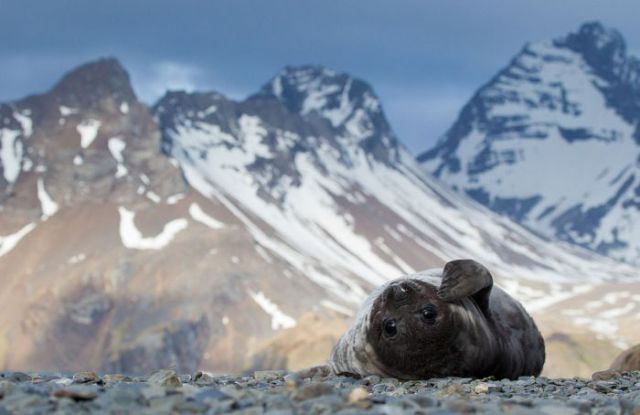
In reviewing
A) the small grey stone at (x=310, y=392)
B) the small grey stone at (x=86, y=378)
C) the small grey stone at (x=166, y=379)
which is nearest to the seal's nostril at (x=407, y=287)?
the small grey stone at (x=166, y=379)

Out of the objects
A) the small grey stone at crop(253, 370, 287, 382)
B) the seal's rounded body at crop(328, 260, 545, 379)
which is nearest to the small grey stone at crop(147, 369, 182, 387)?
the small grey stone at crop(253, 370, 287, 382)

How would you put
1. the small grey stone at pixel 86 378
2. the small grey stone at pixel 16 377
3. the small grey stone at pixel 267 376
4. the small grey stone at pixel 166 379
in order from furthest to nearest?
the small grey stone at pixel 267 376 → the small grey stone at pixel 16 377 → the small grey stone at pixel 86 378 → the small grey stone at pixel 166 379

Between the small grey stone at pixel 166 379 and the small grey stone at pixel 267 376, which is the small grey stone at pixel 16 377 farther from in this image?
the small grey stone at pixel 267 376

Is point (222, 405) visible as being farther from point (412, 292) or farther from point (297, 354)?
point (297, 354)

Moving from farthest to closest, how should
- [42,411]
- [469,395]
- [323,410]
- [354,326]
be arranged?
[354,326], [469,395], [323,410], [42,411]

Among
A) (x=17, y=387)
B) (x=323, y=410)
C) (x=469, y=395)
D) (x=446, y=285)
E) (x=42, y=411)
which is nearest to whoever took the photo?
(x=42, y=411)

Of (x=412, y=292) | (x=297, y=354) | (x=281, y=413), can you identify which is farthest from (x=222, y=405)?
(x=297, y=354)

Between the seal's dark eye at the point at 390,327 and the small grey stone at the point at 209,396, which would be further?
the seal's dark eye at the point at 390,327

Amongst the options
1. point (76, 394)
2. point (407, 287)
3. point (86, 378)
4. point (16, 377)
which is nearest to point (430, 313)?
point (407, 287)
